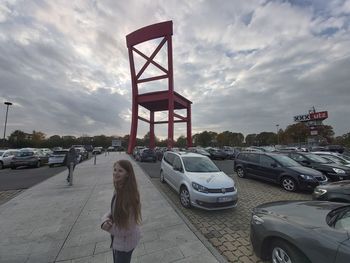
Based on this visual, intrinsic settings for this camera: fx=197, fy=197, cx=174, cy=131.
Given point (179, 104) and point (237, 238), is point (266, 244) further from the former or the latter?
point (179, 104)

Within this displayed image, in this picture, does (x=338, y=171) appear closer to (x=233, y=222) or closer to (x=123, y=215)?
(x=233, y=222)

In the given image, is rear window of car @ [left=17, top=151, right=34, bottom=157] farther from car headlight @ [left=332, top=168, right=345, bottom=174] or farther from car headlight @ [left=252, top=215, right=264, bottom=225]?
car headlight @ [left=332, top=168, right=345, bottom=174]

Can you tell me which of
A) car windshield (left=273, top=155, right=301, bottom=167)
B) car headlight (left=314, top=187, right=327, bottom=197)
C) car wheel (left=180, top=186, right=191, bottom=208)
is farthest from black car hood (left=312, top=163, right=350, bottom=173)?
car wheel (left=180, top=186, right=191, bottom=208)

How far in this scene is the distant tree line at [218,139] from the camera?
6450 centimetres

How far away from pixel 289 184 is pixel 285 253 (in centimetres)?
597

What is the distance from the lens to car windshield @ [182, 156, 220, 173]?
243 inches

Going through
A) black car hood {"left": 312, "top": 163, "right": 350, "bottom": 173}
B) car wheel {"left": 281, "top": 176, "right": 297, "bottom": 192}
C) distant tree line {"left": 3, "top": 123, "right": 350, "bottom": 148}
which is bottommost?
car wheel {"left": 281, "top": 176, "right": 297, "bottom": 192}

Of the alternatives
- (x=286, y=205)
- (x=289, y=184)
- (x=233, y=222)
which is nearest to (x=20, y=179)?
(x=233, y=222)

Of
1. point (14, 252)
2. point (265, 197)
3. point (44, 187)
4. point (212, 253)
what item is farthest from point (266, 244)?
point (44, 187)

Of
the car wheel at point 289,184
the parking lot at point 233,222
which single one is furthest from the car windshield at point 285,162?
the parking lot at point 233,222

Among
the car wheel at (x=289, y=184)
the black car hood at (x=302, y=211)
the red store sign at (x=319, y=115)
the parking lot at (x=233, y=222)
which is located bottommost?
the parking lot at (x=233, y=222)

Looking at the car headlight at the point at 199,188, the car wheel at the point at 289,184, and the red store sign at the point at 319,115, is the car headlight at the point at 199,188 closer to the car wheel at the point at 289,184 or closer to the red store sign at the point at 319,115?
the car wheel at the point at 289,184

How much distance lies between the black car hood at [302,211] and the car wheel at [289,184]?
482 centimetres

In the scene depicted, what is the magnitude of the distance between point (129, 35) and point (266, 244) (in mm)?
29108
